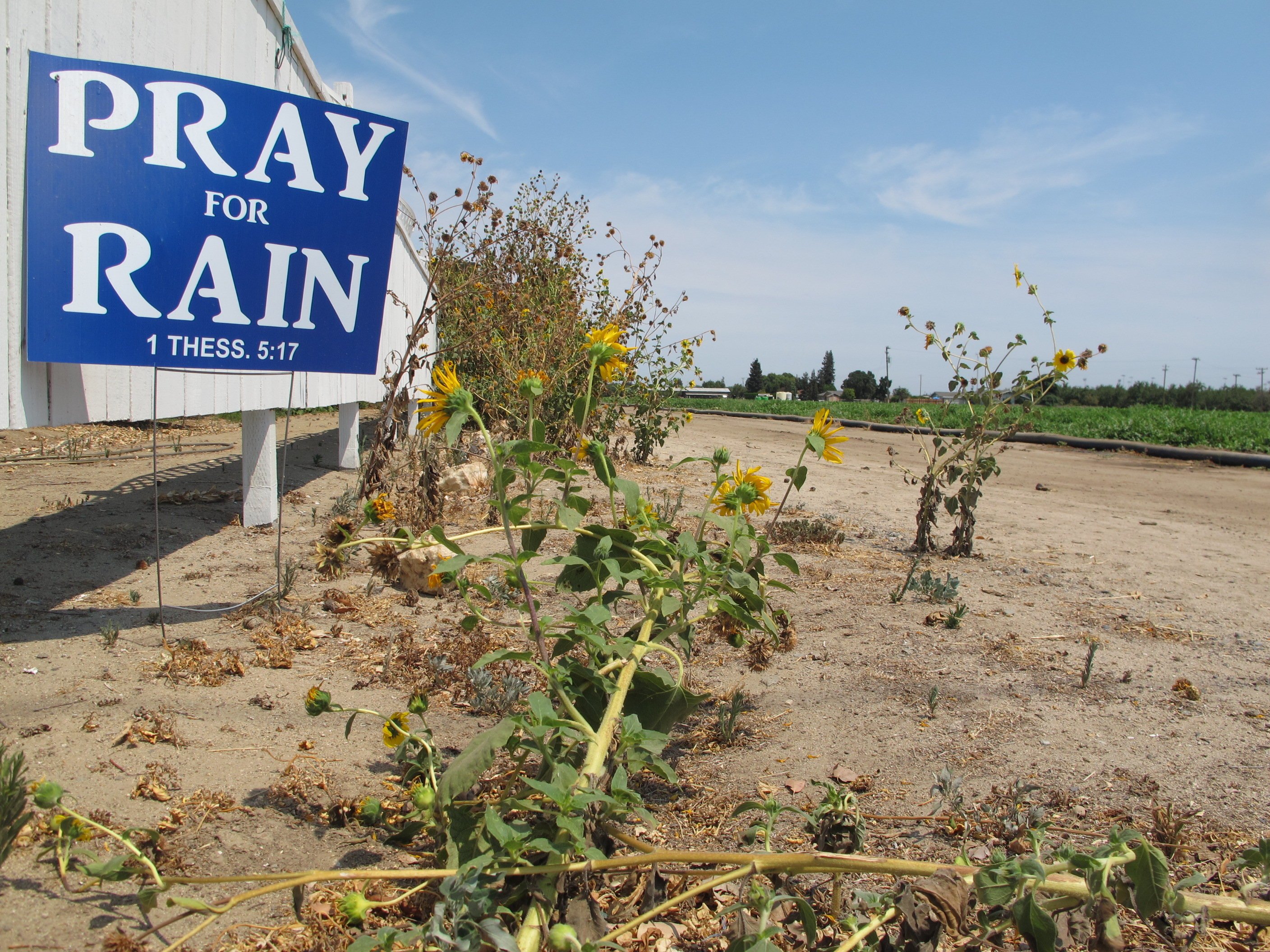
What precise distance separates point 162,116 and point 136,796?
2083 millimetres

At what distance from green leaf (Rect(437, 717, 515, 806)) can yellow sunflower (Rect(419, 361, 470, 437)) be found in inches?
26.0

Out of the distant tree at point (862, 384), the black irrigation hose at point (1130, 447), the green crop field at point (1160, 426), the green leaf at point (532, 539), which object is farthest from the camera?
the distant tree at point (862, 384)

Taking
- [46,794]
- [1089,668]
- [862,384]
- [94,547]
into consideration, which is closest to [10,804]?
[46,794]

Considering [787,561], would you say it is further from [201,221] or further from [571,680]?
[201,221]

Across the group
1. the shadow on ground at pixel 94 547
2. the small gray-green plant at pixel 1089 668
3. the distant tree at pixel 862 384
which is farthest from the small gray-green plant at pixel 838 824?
the distant tree at pixel 862 384

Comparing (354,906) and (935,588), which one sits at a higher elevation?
(935,588)

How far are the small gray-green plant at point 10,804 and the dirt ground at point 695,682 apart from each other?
138 millimetres

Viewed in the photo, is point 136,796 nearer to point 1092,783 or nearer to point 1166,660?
point 1092,783

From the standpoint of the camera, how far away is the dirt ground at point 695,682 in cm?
180

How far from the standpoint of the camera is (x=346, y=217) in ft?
10.6

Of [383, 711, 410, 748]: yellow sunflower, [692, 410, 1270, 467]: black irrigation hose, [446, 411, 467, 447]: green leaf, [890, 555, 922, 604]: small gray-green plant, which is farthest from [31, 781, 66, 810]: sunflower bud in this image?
[692, 410, 1270, 467]: black irrigation hose

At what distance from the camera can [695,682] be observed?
268cm

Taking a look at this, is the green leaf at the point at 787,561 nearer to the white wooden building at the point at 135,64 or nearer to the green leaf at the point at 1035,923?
the green leaf at the point at 1035,923

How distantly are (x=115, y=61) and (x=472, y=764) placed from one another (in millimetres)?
2618
